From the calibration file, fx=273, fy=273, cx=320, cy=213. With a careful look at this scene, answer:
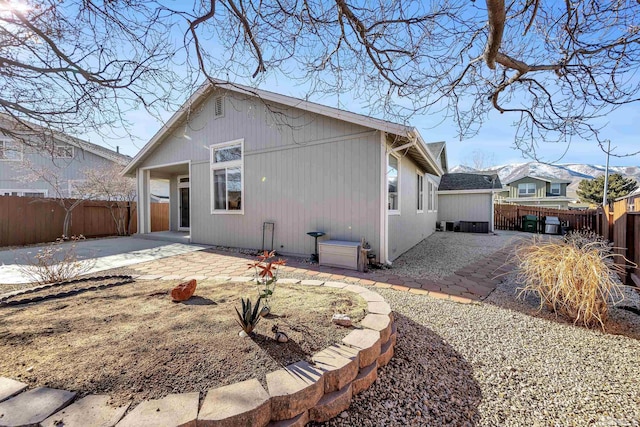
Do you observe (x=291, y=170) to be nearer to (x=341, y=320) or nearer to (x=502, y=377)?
(x=341, y=320)

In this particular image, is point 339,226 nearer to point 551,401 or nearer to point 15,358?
point 551,401

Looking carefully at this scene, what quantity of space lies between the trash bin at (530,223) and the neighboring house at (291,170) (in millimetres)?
8222

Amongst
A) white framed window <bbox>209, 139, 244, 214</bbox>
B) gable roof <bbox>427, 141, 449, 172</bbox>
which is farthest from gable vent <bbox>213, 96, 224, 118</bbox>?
gable roof <bbox>427, 141, 449, 172</bbox>

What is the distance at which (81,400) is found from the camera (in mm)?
1309

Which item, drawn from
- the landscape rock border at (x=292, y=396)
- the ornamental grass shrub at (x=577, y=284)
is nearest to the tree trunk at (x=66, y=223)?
the landscape rock border at (x=292, y=396)

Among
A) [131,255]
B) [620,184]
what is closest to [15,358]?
[131,255]

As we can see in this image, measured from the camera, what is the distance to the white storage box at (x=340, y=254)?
209 inches

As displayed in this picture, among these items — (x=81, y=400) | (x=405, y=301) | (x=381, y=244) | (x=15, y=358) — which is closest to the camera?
(x=81, y=400)

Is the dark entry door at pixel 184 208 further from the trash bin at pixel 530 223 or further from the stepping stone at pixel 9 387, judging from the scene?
the trash bin at pixel 530 223

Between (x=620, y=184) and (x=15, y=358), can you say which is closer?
(x=15, y=358)

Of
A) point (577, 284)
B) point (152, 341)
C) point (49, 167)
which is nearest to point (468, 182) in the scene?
point (577, 284)

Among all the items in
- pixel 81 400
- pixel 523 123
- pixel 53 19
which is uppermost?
pixel 53 19

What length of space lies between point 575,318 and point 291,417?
3.29 m

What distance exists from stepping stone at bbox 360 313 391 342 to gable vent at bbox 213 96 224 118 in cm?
740
